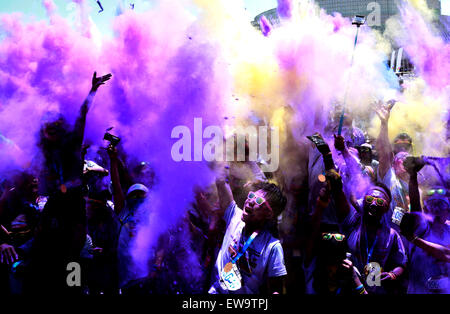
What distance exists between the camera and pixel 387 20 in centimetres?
431

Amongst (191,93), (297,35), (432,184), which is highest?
(297,35)

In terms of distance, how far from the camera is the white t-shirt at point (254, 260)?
3.01 m

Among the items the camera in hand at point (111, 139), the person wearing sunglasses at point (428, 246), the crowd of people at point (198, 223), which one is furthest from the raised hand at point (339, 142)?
the camera in hand at point (111, 139)

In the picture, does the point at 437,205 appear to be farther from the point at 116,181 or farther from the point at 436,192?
the point at 116,181

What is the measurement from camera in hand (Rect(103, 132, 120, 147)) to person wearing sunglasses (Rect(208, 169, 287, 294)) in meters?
1.41

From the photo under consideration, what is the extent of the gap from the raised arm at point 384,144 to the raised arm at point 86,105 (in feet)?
9.57

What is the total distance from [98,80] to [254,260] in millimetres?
2343

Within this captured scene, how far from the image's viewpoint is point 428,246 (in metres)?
3.44

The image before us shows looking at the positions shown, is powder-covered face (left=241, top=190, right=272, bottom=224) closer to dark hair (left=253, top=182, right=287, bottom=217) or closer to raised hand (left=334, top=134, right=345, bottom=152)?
dark hair (left=253, top=182, right=287, bottom=217)

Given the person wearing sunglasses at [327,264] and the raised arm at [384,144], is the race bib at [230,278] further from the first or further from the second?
the raised arm at [384,144]

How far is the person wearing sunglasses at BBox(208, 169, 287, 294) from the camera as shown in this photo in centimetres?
302
